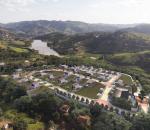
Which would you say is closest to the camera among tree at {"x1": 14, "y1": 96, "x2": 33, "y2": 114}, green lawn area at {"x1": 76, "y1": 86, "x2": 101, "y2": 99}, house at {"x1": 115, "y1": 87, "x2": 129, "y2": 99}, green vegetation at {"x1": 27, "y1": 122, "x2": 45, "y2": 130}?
green vegetation at {"x1": 27, "y1": 122, "x2": 45, "y2": 130}

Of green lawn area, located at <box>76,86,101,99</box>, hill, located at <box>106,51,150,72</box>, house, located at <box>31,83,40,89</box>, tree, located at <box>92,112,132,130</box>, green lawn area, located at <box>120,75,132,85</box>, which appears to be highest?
tree, located at <box>92,112,132,130</box>

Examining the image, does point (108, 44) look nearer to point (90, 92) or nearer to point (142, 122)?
point (90, 92)

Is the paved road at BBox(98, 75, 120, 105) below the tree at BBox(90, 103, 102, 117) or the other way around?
below

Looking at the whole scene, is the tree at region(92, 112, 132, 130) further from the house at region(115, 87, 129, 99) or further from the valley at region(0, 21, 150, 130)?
the house at region(115, 87, 129, 99)

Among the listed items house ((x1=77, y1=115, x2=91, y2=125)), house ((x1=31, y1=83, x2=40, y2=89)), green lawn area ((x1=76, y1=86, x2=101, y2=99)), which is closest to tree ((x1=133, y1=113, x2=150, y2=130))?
house ((x1=77, y1=115, x2=91, y2=125))

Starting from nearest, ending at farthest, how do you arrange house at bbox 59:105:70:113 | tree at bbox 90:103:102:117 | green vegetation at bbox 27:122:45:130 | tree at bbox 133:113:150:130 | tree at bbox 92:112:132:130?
tree at bbox 92:112:132:130
tree at bbox 133:113:150:130
green vegetation at bbox 27:122:45:130
tree at bbox 90:103:102:117
house at bbox 59:105:70:113

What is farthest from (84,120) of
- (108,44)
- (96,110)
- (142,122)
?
(108,44)

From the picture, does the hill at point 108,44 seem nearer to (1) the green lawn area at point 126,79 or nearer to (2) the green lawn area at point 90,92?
(1) the green lawn area at point 126,79

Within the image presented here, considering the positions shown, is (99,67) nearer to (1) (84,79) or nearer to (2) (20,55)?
(1) (84,79)

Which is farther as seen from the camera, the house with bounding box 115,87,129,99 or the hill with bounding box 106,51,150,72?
the hill with bounding box 106,51,150,72
